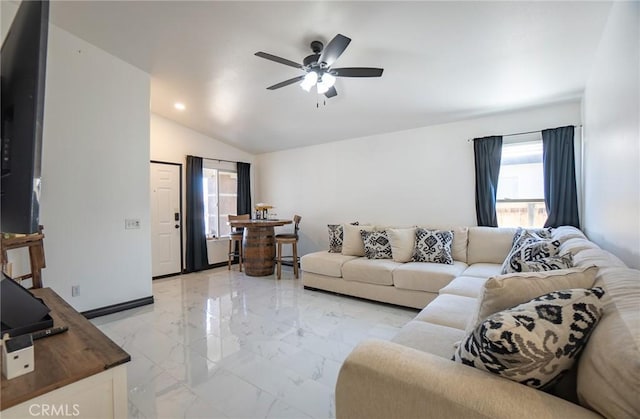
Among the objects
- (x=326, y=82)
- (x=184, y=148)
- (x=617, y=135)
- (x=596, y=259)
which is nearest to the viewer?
(x=596, y=259)

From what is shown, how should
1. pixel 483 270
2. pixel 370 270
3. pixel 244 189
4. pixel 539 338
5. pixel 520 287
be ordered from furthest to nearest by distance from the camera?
pixel 244 189 < pixel 370 270 < pixel 483 270 < pixel 520 287 < pixel 539 338

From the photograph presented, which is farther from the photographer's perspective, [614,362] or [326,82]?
[326,82]

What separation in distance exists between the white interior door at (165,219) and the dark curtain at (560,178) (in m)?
5.47

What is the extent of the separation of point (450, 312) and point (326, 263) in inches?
81.5

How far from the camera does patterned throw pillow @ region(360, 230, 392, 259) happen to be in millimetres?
3791

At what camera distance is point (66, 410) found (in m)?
0.80

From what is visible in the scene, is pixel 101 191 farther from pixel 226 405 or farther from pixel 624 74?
pixel 624 74

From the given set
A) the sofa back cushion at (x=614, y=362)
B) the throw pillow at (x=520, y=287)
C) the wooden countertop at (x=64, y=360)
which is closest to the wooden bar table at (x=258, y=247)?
the wooden countertop at (x=64, y=360)

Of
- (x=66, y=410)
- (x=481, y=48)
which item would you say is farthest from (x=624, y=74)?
(x=66, y=410)

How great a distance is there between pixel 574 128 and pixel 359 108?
97.7 inches

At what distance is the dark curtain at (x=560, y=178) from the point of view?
319 centimetres

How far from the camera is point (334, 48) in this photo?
2158 millimetres

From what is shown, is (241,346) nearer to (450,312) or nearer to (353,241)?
(450,312)

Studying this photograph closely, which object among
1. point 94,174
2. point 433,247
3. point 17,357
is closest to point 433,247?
point 433,247
